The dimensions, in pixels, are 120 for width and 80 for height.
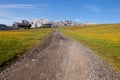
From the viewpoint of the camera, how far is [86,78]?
1505 centimetres

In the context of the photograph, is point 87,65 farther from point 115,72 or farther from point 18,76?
point 18,76

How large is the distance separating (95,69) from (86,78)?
3361mm

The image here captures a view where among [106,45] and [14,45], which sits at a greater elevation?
[14,45]

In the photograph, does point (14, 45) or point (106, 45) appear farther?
point (106, 45)

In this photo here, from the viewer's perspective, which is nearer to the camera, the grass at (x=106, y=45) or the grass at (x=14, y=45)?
the grass at (x=106, y=45)

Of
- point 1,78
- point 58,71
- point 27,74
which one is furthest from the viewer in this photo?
point 58,71

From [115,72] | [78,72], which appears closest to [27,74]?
[78,72]

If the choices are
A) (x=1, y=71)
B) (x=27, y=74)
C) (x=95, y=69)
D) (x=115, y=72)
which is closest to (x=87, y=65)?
(x=95, y=69)

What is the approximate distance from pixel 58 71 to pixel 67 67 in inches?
66.6

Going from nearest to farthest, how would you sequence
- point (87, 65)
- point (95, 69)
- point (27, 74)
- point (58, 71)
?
point (27, 74)
point (58, 71)
point (95, 69)
point (87, 65)

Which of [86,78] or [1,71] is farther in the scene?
[1,71]

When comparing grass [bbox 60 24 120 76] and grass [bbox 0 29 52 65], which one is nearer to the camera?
grass [bbox 60 24 120 76]

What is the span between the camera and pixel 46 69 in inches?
698

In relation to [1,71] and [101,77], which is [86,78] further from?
[1,71]
